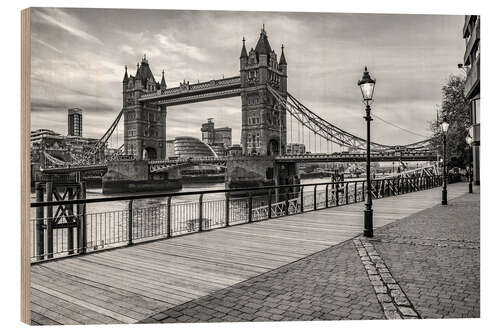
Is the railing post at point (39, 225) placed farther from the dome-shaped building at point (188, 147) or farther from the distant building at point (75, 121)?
the dome-shaped building at point (188, 147)

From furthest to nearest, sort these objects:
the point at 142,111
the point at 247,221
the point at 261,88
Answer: the point at 261,88, the point at 142,111, the point at 247,221

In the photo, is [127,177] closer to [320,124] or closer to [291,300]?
[320,124]

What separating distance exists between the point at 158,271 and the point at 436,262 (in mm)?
3202

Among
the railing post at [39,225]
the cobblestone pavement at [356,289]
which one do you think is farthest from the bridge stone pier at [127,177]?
the cobblestone pavement at [356,289]

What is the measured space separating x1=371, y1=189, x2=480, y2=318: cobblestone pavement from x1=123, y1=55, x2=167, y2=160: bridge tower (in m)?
4.46

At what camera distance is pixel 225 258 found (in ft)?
16.7

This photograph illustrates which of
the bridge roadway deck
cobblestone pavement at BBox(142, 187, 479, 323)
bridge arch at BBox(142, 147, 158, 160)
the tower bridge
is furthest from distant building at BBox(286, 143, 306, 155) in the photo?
cobblestone pavement at BBox(142, 187, 479, 323)

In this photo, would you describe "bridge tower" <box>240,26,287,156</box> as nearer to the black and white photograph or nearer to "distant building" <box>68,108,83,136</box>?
the black and white photograph

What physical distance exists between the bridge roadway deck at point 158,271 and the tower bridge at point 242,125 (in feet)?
6.29

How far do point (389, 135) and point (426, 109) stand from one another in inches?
35.0

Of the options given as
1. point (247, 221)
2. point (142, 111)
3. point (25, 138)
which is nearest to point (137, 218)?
point (142, 111)

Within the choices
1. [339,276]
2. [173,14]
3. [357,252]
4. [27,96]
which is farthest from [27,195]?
[357,252]

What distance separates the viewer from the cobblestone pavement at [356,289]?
133 inches

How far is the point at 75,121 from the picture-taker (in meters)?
5.88
